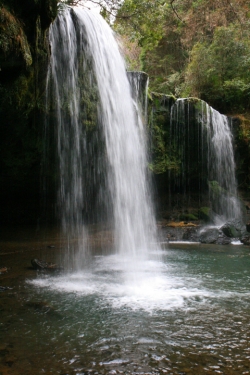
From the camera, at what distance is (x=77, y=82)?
34.4ft

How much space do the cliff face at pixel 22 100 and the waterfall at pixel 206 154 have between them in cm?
831

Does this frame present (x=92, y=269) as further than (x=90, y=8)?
No

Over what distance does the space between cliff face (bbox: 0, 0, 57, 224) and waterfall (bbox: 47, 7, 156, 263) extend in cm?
78

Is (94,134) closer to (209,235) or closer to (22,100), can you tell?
(22,100)

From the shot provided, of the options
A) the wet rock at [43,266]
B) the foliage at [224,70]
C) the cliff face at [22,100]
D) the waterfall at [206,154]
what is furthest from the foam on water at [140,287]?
the foliage at [224,70]

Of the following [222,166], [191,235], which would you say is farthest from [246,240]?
[222,166]

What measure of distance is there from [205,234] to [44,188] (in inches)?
267

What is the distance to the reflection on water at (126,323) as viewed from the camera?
10.9ft

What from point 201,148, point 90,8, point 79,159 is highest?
Answer: point 90,8

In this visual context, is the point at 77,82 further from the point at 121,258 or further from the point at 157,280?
the point at 157,280

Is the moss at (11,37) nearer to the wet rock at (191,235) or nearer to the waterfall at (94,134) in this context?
the waterfall at (94,134)

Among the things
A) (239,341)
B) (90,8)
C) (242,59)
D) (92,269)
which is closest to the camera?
(239,341)

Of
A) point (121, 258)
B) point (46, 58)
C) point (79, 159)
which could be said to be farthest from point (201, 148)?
point (46, 58)

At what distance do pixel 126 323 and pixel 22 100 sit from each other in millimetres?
6204
